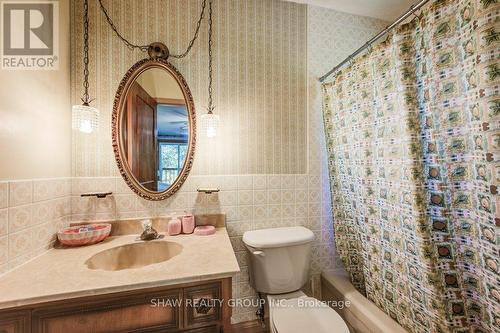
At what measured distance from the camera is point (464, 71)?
0.79 metres

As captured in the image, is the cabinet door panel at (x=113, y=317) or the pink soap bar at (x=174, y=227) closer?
the cabinet door panel at (x=113, y=317)

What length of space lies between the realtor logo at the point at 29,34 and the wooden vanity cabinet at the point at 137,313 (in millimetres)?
1035

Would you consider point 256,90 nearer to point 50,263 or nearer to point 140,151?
point 140,151

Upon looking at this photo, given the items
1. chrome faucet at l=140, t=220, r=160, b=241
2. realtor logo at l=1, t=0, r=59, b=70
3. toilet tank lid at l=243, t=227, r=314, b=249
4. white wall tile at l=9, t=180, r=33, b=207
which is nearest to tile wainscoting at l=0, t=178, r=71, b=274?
white wall tile at l=9, t=180, r=33, b=207

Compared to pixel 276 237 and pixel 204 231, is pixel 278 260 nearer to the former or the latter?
pixel 276 237

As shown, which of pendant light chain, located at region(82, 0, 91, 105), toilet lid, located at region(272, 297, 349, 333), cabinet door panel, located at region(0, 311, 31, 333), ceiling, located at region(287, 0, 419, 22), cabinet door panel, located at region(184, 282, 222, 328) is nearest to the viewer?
cabinet door panel, located at region(0, 311, 31, 333)

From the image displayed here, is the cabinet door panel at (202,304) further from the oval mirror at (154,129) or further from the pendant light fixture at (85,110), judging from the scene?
the pendant light fixture at (85,110)

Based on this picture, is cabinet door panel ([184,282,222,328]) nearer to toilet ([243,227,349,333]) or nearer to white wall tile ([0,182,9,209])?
toilet ([243,227,349,333])

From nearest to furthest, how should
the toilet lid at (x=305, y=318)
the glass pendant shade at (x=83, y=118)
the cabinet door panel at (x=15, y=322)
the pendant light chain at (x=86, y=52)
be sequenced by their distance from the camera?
the cabinet door panel at (x=15, y=322), the toilet lid at (x=305, y=318), the glass pendant shade at (x=83, y=118), the pendant light chain at (x=86, y=52)

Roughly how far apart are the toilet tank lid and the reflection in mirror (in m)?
0.65

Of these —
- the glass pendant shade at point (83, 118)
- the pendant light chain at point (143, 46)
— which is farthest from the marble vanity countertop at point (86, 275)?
the pendant light chain at point (143, 46)

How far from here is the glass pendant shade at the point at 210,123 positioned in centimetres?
137

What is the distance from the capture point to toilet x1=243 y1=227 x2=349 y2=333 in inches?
48.4

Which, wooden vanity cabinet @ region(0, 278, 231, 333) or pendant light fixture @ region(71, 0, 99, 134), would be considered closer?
wooden vanity cabinet @ region(0, 278, 231, 333)
